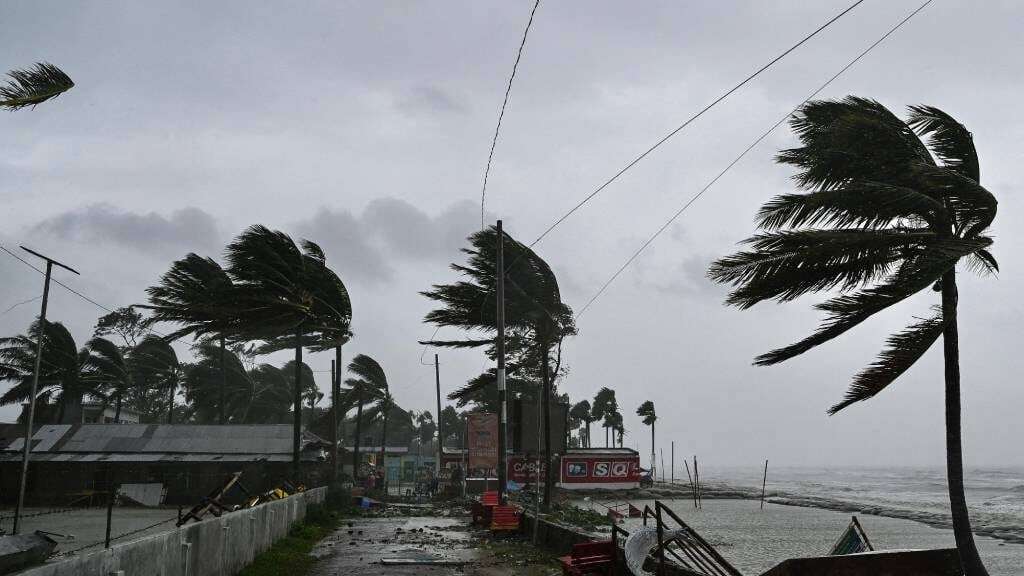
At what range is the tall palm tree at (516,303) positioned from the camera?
2578cm

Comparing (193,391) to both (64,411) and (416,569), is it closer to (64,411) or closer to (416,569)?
(64,411)

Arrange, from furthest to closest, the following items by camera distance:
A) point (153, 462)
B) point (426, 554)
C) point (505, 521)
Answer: point (153, 462)
point (505, 521)
point (426, 554)

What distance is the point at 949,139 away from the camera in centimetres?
1065

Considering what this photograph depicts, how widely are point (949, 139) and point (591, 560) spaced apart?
756 centimetres

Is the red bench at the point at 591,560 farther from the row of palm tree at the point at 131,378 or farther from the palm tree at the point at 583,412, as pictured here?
the palm tree at the point at 583,412

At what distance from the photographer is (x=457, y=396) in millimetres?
28578

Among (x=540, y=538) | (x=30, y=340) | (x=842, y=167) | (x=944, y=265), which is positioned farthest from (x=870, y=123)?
(x=30, y=340)

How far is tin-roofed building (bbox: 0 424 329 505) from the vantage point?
3250 cm

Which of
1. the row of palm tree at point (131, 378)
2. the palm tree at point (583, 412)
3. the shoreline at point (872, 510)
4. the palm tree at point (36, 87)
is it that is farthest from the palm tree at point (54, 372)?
the palm tree at point (583, 412)

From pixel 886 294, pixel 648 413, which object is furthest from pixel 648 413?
pixel 886 294

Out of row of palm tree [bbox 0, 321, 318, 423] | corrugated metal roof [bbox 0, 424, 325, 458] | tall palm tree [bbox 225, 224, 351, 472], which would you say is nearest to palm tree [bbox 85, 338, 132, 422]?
row of palm tree [bbox 0, 321, 318, 423]

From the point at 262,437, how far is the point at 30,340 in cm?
2662

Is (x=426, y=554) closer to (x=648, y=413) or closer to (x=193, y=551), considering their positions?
(x=193, y=551)

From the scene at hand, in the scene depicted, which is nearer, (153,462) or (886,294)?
(886,294)
